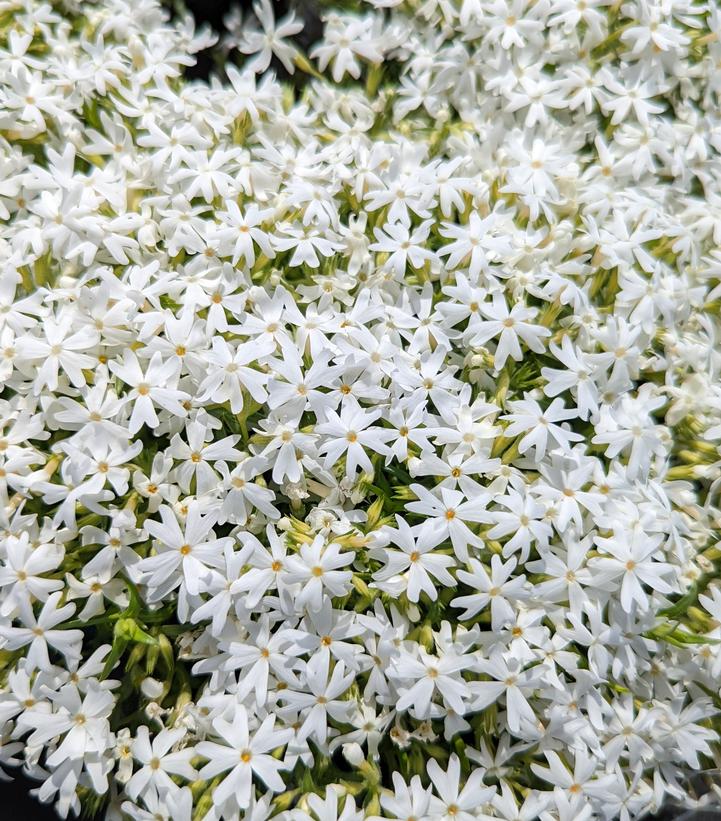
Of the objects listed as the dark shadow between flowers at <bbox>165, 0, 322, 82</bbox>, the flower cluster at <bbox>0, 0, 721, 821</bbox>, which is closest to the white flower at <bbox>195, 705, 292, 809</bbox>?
the flower cluster at <bbox>0, 0, 721, 821</bbox>

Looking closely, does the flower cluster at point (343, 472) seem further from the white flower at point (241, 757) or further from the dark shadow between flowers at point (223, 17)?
the dark shadow between flowers at point (223, 17)

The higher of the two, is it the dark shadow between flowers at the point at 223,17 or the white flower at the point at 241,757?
the dark shadow between flowers at the point at 223,17

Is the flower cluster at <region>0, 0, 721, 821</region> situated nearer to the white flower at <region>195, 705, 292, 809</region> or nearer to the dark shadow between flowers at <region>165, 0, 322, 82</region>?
the white flower at <region>195, 705, 292, 809</region>

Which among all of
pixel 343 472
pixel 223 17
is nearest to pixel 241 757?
pixel 343 472

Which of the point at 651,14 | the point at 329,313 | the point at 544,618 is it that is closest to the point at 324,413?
the point at 329,313

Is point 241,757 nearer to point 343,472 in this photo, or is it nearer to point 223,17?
point 343,472

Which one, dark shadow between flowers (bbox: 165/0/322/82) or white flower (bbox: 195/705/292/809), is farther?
dark shadow between flowers (bbox: 165/0/322/82)

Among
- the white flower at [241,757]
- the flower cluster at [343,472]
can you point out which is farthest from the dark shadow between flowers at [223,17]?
the white flower at [241,757]

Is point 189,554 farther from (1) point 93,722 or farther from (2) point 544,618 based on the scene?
(2) point 544,618
